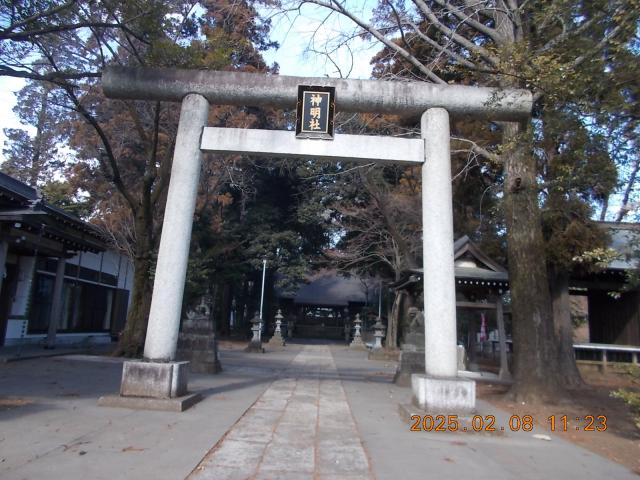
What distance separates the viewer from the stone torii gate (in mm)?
7184

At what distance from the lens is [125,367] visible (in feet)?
23.5

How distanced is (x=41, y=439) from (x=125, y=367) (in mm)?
2202

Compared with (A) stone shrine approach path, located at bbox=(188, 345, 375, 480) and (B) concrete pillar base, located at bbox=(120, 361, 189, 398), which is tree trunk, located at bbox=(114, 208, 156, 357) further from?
(B) concrete pillar base, located at bbox=(120, 361, 189, 398)

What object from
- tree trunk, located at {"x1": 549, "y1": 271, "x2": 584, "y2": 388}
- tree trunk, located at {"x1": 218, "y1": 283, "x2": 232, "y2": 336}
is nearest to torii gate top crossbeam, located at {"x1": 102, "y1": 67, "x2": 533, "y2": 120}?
tree trunk, located at {"x1": 549, "y1": 271, "x2": 584, "y2": 388}

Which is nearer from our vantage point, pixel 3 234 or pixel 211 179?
pixel 3 234

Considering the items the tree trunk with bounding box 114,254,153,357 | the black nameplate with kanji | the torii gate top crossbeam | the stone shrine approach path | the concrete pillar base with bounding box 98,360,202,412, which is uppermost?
the torii gate top crossbeam

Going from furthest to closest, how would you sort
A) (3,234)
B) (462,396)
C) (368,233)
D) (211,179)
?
(368,233), (211,179), (3,234), (462,396)

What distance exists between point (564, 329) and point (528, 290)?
5499 millimetres

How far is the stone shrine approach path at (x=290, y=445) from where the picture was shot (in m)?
4.45

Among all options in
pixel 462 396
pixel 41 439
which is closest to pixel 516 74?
pixel 462 396

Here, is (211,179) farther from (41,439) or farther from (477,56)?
(41,439)

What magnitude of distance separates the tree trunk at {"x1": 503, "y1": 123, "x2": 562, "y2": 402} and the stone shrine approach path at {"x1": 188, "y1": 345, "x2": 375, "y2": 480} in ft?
12.1

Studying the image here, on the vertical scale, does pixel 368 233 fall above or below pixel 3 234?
above
